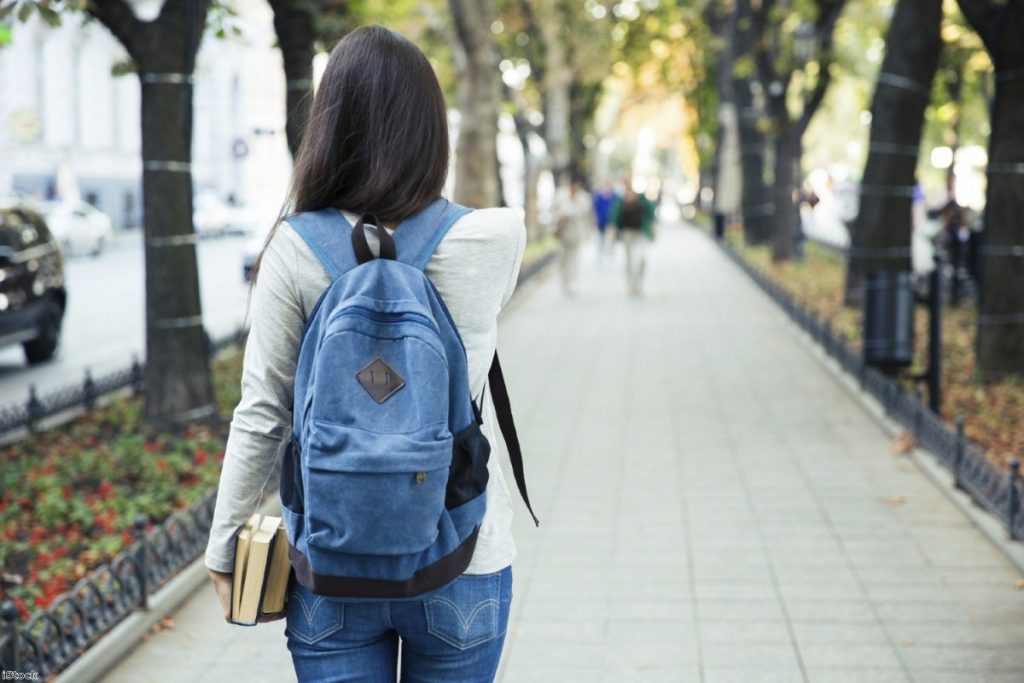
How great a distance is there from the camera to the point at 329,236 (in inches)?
89.0

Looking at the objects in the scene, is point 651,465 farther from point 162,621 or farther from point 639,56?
point 639,56

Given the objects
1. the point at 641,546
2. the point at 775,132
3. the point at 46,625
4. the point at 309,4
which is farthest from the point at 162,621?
the point at 775,132

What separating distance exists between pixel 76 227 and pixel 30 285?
2221 centimetres

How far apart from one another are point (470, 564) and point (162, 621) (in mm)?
3826

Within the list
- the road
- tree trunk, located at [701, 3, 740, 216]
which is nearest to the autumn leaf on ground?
the road

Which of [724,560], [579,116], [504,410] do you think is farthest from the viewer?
[579,116]

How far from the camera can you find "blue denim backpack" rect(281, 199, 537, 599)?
2090mm

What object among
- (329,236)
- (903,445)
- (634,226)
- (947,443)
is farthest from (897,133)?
(329,236)

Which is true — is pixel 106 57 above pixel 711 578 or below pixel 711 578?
above

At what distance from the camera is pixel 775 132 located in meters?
24.1

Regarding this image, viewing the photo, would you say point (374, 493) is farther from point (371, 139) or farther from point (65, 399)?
point (65, 399)

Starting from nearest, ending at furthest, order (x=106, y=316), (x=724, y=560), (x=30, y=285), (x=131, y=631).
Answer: (x=131, y=631) < (x=724, y=560) < (x=30, y=285) < (x=106, y=316)

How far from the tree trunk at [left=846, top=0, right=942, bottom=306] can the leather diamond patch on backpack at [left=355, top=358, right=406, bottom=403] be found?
12.1 m

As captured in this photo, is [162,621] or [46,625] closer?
[46,625]
